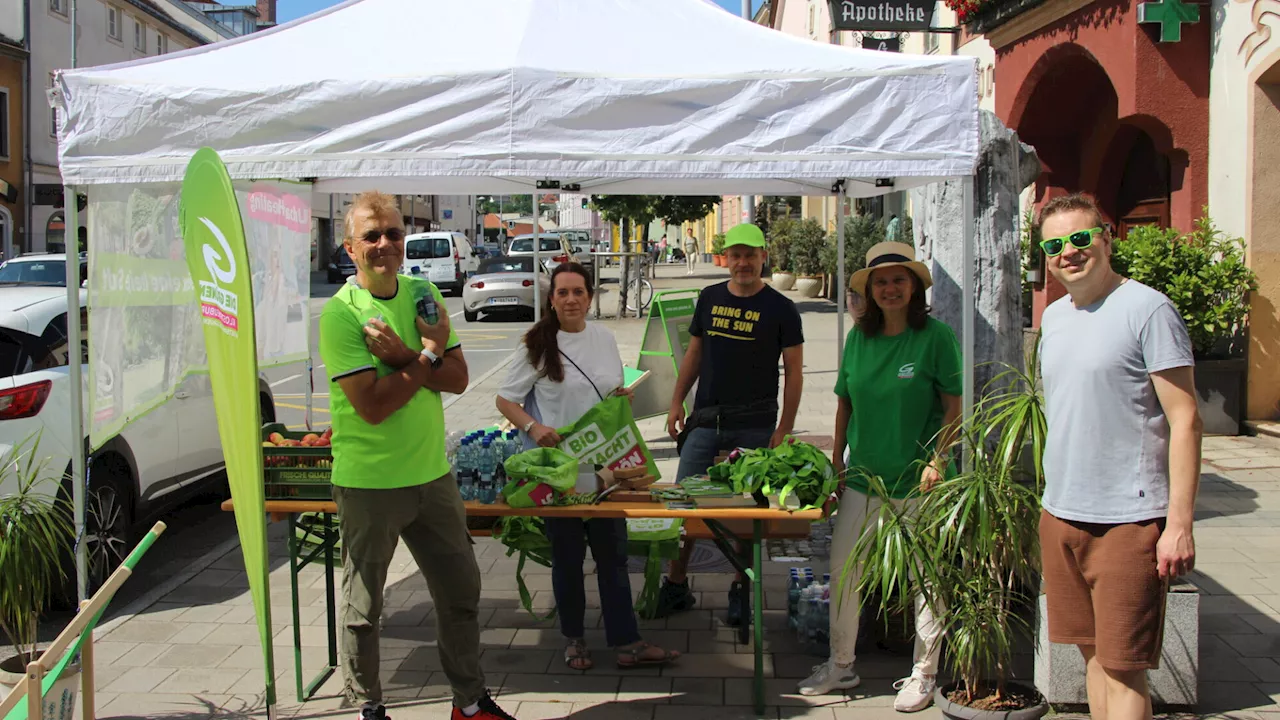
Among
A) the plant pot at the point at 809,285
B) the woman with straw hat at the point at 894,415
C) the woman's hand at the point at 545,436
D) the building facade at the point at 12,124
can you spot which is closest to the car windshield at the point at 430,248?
the plant pot at the point at 809,285

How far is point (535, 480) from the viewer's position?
428 cm

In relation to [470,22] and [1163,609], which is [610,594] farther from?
[470,22]

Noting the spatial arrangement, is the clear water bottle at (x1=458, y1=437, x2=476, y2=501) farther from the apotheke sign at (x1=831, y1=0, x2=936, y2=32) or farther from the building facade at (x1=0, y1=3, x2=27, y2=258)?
the building facade at (x1=0, y1=3, x2=27, y2=258)

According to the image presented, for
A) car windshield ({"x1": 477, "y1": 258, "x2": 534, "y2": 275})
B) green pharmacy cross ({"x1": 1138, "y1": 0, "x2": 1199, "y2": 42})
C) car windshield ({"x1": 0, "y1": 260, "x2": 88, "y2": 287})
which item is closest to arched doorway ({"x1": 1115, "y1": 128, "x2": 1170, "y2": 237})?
green pharmacy cross ({"x1": 1138, "y1": 0, "x2": 1199, "y2": 42})

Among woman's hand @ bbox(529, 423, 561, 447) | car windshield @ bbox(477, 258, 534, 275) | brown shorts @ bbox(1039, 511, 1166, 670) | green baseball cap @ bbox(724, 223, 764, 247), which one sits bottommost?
brown shorts @ bbox(1039, 511, 1166, 670)

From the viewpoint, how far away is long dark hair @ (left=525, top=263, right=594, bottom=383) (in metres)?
4.70

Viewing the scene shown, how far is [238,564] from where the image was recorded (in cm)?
639

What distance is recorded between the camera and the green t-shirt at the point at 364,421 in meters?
3.55

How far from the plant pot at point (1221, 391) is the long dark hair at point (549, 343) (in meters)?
6.51

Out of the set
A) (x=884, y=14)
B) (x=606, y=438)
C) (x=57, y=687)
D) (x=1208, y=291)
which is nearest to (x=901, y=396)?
(x=606, y=438)

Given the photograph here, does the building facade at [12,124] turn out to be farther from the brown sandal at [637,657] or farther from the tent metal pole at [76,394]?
the brown sandal at [637,657]

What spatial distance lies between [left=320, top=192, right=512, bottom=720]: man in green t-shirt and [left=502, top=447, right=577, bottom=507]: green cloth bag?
40 cm

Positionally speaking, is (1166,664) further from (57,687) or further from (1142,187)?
(1142,187)

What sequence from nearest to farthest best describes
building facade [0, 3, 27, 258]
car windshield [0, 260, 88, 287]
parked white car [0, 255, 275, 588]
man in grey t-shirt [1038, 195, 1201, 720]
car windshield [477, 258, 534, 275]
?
man in grey t-shirt [1038, 195, 1201, 720] < parked white car [0, 255, 275, 588] < car windshield [0, 260, 88, 287] < car windshield [477, 258, 534, 275] < building facade [0, 3, 27, 258]
